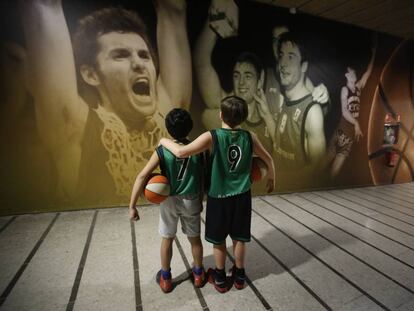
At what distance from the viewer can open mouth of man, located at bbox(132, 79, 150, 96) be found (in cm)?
357

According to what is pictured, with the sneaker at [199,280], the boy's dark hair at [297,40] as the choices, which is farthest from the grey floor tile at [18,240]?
the boy's dark hair at [297,40]

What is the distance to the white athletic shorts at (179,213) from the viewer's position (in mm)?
1884

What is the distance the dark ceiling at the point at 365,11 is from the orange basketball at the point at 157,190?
3576 mm

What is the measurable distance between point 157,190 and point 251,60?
3139 millimetres

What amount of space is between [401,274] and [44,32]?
4.60 meters

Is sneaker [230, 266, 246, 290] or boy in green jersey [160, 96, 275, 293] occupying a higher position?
boy in green jersey [160, 96, 275, 293]

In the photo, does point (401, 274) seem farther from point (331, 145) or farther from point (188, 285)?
point (331, 145)

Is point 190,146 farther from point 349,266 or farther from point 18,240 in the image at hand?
point 18,240

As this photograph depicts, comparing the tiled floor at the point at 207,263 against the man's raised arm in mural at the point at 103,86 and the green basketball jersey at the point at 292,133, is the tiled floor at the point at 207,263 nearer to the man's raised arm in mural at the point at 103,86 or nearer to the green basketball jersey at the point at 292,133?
the man's raised arm in mural at the point at 103,86

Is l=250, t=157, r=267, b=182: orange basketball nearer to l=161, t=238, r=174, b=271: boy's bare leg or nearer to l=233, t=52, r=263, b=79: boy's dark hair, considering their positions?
l=161, t=238, r=174, b=271: boy's bare leg

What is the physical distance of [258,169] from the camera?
204 centimetres

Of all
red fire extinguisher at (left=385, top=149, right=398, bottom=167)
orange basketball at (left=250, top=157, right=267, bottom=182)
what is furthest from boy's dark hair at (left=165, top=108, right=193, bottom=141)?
red fire extinguisher at (left=385, top=149, right=398, bottom=167)

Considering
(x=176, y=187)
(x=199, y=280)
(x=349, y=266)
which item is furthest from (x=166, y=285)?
(x=349, y=266)

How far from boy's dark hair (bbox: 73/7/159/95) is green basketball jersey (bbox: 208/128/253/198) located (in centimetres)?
244
